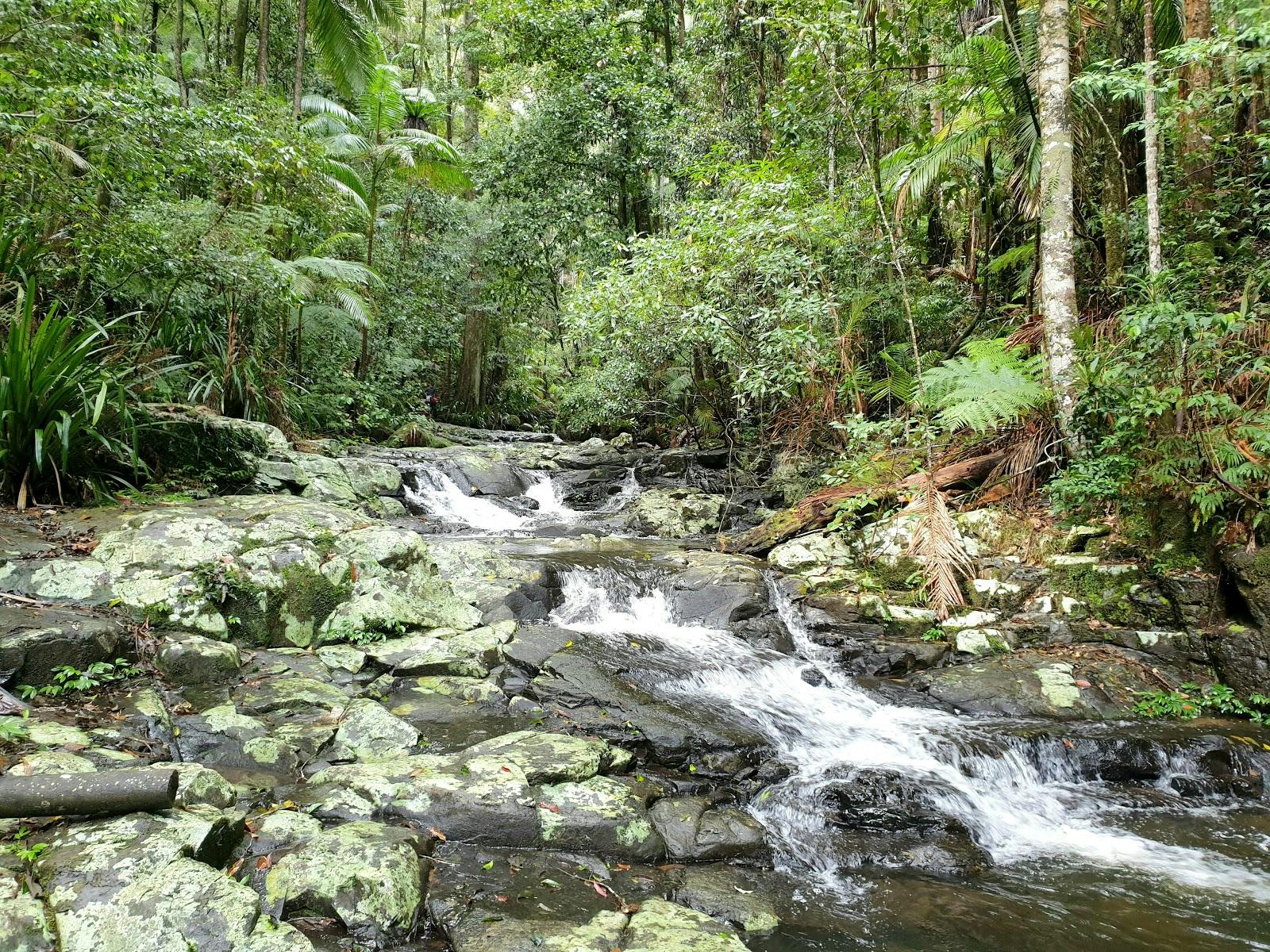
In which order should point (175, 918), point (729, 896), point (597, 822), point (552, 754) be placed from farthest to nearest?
1. point (552, 754)
2. point (597, 822)
3. point (729, 896)
4. point (175, 918)

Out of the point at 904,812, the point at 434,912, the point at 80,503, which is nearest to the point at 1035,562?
the point at 904,812

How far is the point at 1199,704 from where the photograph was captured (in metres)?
5.62

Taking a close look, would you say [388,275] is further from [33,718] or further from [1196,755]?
[1196,755]

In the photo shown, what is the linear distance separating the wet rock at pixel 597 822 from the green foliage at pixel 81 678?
2.63 meters

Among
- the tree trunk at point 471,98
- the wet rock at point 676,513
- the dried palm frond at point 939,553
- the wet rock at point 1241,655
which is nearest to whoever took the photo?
the wet rock at point 1241,655

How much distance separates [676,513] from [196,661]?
7.24 meters

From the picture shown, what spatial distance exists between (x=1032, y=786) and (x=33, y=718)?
6.08 m

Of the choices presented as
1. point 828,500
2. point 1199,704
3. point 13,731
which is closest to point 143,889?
point 13,731

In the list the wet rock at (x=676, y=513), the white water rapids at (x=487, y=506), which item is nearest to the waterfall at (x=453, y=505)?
the white water rapids at (x=487, y=506)

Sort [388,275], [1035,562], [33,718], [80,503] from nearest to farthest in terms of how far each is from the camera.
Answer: [33,718] < [80,503] < [1035,562] < [388,275]

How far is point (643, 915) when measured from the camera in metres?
3.25

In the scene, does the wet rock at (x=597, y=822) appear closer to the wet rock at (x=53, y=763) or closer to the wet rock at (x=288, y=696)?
the wet rock at (x=288, y=696)

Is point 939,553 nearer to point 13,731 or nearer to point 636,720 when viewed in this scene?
point 636,720

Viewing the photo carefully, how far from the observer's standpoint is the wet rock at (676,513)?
1066 centimetres
